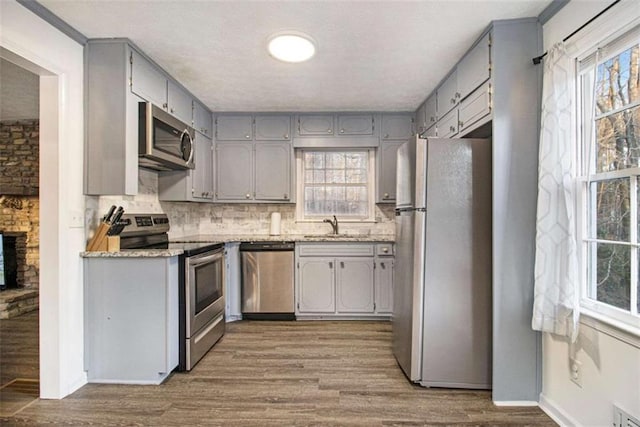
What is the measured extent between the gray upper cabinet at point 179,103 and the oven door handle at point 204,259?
4.34ft

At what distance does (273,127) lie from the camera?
A: 13.5 feet

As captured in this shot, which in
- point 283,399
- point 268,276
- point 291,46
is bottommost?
point 283,399

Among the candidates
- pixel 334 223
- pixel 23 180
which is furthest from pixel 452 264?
pixel 23 180

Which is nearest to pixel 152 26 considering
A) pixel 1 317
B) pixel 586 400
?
pixel 586 400

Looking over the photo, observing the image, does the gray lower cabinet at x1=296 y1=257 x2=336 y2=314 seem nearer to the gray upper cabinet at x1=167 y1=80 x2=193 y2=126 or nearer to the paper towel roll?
the paper towel roll

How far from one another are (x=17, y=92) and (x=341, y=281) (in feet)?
12.7

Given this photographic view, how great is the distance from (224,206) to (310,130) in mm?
1480

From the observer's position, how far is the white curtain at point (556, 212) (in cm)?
183

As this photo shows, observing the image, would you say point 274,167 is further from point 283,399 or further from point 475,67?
point 283,399

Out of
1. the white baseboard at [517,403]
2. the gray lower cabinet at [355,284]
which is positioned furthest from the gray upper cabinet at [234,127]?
the white baseboard at [517,403]

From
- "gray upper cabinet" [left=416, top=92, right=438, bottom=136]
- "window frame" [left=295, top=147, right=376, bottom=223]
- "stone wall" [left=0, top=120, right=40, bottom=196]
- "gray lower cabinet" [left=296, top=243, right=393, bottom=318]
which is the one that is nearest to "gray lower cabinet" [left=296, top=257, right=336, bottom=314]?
"gray lower cabinet" [left=296, top=243, right=393, bottom=318]

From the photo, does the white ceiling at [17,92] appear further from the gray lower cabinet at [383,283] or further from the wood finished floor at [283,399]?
the gray lower cabinet at [383,283]

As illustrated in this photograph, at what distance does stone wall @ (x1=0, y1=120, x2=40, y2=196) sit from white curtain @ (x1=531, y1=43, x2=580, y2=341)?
5561 mm

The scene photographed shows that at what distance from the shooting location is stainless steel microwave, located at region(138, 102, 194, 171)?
2559mm
